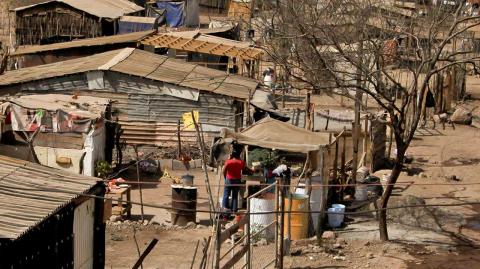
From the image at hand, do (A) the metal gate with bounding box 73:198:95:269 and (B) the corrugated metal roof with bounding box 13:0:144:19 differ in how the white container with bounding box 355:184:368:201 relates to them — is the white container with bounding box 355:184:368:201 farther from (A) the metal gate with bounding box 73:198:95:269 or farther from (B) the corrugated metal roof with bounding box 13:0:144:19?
(B) the corrugated metal roof with bounding box 13:0:144:19

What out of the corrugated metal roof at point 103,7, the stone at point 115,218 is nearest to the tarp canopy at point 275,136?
the stone at point 115,218

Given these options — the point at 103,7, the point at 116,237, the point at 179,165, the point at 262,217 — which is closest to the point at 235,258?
the point at 262,217

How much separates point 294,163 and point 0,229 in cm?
1252

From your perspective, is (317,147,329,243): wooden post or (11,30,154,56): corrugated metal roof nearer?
(317,147,329,243): wooden post

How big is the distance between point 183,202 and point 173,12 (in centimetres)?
2955

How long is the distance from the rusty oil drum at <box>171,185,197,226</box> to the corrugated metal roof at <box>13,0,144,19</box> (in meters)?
19.0

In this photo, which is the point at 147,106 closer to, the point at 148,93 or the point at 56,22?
the point at 148,93

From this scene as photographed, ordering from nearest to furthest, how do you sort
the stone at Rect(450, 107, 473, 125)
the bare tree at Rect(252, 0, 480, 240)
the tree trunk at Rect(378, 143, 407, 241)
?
1. the bare tree at Rect(252, 0, 480, 240)
2. the tree trunk at Rect(378, 143, 407, 241)
3. the stone at Rect(450, 107, 473, 125)

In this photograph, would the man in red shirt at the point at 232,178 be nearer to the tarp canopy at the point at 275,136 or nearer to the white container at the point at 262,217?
the tarp canopy at the point at 275,136

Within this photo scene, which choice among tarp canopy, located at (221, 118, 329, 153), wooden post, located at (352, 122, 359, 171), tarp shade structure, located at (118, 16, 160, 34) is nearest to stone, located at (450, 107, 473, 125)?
wooden post, located at (352, 122, 359, 171)

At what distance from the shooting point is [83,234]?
40.1 ft

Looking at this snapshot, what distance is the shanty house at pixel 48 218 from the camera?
952 cm

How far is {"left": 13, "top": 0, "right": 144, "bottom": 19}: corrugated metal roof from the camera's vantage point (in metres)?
35.2

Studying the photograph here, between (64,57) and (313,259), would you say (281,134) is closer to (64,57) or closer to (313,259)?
(313,259)
